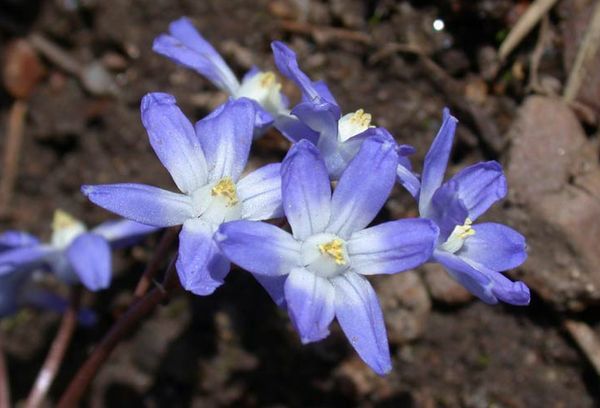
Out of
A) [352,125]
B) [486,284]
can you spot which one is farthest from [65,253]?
[486,284]

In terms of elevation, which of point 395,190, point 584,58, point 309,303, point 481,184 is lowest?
point 395,190

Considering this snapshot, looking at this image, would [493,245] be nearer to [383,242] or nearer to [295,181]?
[383,242]

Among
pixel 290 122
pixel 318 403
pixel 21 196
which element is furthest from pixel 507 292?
pixel 21 196

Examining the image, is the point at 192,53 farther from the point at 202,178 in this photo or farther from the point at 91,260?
the point at 91,260

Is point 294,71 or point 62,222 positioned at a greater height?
point 294,71

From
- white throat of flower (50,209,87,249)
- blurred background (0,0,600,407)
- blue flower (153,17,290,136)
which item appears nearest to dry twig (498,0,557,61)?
blurred background (0,0,600,407)
